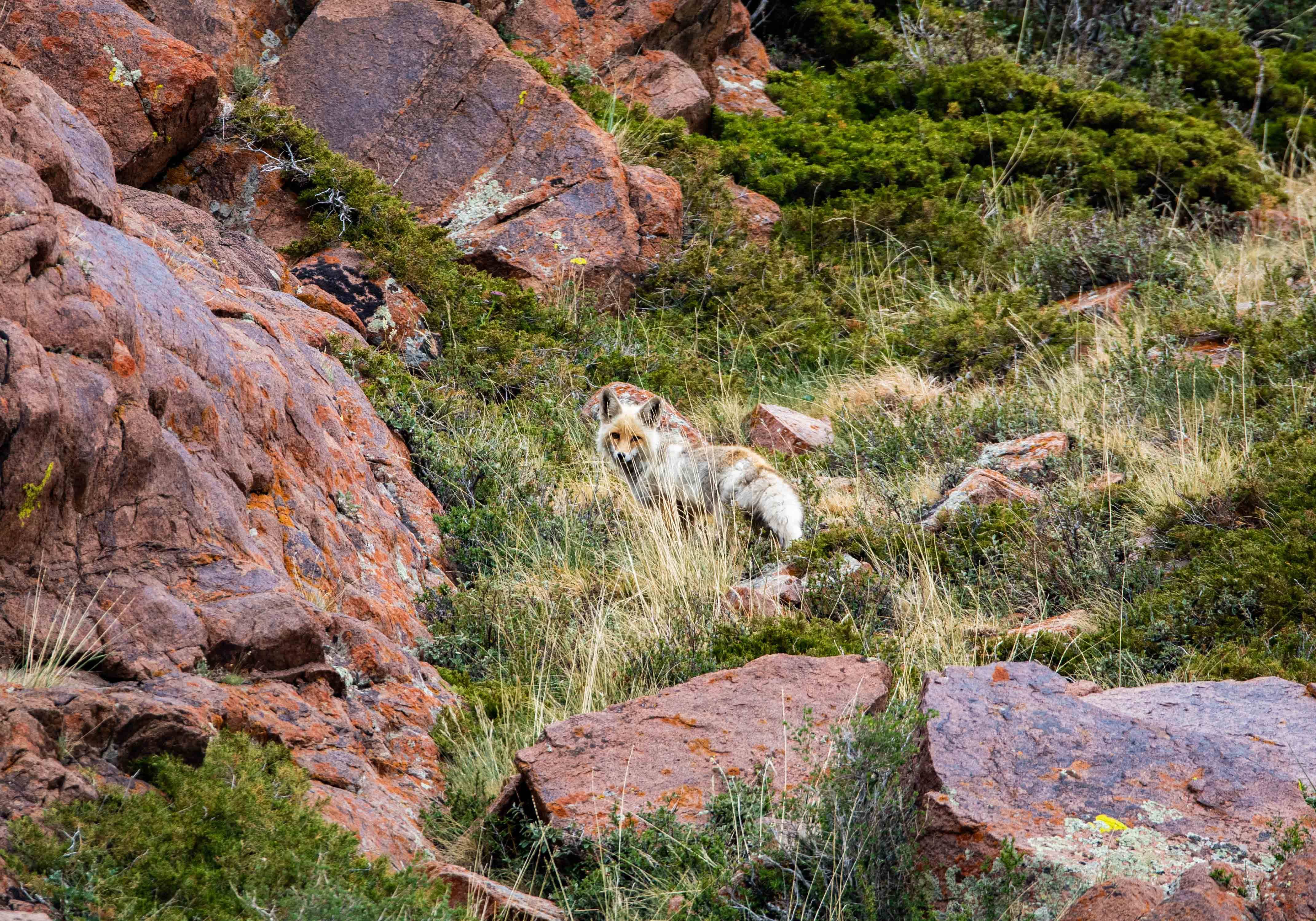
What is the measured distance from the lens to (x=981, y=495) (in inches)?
296

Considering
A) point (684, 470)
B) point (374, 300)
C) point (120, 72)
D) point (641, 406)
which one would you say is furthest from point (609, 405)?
point (120, 72)

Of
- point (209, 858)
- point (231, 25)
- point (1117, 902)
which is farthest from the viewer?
point (231, 25)

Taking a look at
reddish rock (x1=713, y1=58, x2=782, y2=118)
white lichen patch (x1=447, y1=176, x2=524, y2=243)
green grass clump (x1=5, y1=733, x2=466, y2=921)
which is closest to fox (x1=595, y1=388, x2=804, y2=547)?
white lichen patch (x1=447, y1=176, x2=524, y2=243)

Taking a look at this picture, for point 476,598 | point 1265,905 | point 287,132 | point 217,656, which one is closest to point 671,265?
point 287,132

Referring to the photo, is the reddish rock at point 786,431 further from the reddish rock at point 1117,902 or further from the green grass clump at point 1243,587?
the reddish rock at point 1117,902

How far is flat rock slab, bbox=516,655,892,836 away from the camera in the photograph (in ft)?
13.6

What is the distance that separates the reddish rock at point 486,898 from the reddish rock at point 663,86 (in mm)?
11156

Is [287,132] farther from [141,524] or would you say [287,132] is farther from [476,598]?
[141,524]

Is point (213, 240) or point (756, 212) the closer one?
point (213, 240)

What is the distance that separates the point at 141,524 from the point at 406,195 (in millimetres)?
7440

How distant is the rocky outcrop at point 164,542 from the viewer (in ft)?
11.8

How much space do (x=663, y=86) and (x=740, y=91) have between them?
1591 mm

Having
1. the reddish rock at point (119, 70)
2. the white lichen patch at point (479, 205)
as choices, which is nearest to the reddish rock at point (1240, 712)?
the reddish rock at point (119, 70)

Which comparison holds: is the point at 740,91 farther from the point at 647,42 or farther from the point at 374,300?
the point at 374,300
